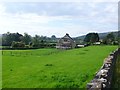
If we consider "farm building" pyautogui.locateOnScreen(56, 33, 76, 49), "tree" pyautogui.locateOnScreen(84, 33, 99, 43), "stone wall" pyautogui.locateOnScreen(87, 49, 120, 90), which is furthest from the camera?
"tree" pyautogui.locateOnScreen(84, 33, 99, 43)

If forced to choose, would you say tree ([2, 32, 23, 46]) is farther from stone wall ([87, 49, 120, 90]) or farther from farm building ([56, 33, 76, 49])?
stone wall ([87, 49, 120, 90])

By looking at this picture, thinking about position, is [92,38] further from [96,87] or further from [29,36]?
[96,87]

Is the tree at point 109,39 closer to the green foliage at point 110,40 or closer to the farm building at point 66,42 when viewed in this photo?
the green foliage at point 110,40

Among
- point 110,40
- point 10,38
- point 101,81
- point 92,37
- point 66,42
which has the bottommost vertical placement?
point 101,81

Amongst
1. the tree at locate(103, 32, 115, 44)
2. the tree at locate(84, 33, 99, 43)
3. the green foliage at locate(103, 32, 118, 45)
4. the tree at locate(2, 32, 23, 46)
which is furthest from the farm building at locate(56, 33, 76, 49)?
the tree at locate(84, 33, 99, 43)

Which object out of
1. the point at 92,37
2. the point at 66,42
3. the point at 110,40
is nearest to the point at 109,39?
the point at 110,40

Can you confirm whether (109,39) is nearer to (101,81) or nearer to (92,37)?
(92,37)

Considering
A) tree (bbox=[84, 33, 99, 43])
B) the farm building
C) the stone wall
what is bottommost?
the stone wall

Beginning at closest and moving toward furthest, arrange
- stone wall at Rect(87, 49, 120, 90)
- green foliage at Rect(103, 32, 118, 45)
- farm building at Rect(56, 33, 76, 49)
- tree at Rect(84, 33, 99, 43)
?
stone wall at Rect(87, 49, 120, 90), farm building at Rect(56, 33, 76, 49), green foliage at Rect(103, 32, 118, 45), tree at Rect(84, 33, 99, 43)

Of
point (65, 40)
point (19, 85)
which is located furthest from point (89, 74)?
point (65, 40)

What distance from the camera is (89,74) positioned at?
706 inches

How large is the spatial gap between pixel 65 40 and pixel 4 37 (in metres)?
27.5

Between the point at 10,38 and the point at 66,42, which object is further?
the point at 10,38

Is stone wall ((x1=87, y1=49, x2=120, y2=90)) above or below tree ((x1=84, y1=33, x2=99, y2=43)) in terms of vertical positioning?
below
